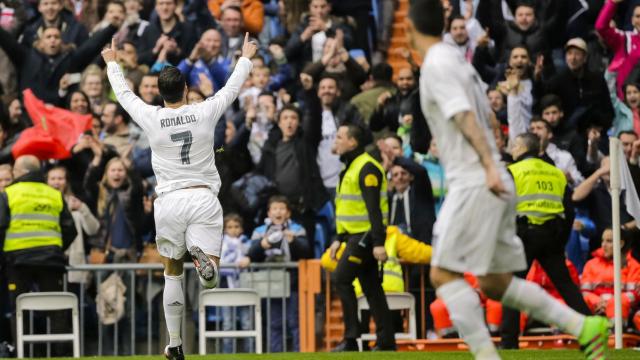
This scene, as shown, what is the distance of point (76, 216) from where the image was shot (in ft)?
58.1

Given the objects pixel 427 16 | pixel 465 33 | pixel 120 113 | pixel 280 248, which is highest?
pixel 465 33

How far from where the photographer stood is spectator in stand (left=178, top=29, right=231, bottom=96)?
1947cm

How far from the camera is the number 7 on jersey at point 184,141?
1185 cm

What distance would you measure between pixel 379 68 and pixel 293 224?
117 inches

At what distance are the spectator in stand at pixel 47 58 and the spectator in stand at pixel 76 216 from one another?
2.27 metres

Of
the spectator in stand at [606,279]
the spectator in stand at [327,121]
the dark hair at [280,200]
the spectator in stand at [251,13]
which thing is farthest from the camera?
the spectator in stand at [251,13]

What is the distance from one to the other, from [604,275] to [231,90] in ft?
19.4

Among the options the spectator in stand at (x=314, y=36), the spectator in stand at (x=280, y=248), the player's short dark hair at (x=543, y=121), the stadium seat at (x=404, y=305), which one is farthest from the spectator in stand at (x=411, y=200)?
the spectator in stand at (x=314, y=36)

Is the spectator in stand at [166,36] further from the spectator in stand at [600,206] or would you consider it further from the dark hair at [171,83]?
the dark hair at [171,83]

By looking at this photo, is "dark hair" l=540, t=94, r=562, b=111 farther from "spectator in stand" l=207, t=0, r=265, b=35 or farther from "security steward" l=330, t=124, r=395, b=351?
"spectator in stand" l=207, t=0, r=265, b=35

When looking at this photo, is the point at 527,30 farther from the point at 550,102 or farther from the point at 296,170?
the point at 296,170

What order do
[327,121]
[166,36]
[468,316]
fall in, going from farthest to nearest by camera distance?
[166,36] → [327,121] → [468,316]

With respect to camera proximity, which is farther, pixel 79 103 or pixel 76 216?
pixel 79 103

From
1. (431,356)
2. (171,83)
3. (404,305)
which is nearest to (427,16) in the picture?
(171,83)
